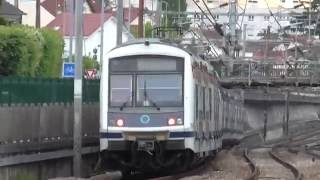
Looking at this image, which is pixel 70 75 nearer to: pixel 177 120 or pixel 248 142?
pixel 177 120

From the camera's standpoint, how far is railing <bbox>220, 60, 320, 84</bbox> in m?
58.7

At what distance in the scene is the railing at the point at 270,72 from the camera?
192 feet

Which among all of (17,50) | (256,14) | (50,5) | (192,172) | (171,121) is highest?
(50,5)

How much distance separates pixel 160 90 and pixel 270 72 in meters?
41.8

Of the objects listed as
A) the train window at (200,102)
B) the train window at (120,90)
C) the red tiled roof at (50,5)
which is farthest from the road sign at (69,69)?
the red tiled roof at (50,5)

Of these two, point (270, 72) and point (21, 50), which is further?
point (270, 72)

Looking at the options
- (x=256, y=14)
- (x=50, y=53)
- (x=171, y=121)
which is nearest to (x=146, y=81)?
(x=171, y=121)

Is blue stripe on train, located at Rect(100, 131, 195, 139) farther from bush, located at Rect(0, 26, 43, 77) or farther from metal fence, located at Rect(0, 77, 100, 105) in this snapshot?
bush, located at Rect(0, 26, 43, 77)

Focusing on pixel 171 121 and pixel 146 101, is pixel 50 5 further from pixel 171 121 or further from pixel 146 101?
pixel 171 121

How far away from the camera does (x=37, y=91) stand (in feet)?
69.3

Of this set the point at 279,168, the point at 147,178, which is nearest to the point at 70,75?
the point at 147,178

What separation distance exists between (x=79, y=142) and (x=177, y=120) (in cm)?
255

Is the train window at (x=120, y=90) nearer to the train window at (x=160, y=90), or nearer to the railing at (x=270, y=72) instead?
the train window at (x=160, y=90)

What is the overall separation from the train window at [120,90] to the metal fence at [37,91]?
5.96ft
